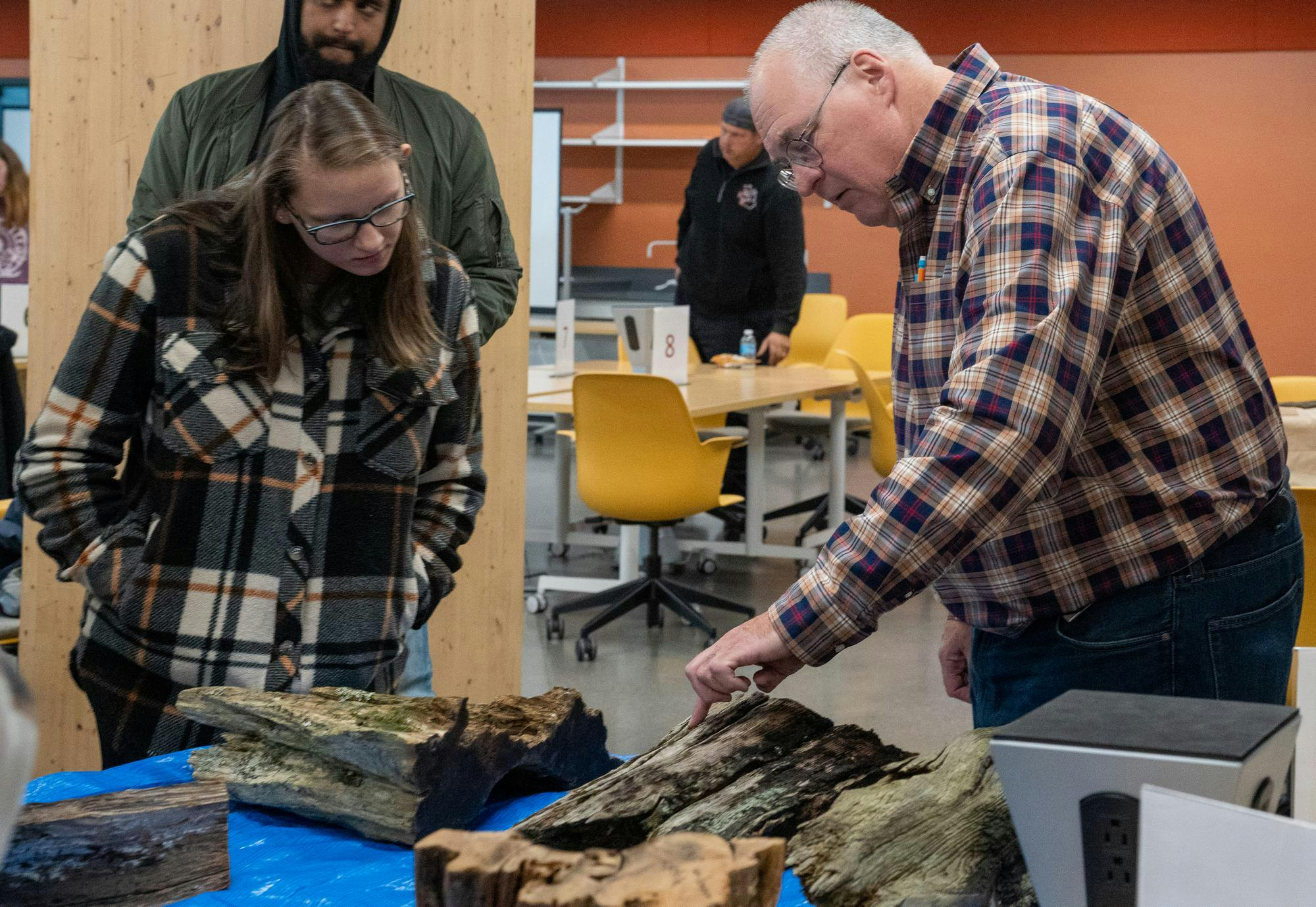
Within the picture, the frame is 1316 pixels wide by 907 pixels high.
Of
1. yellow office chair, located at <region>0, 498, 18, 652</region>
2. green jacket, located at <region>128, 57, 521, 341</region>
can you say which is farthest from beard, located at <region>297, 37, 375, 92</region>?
yellow office chair, located at <region>0, 498, 18, 652</region>

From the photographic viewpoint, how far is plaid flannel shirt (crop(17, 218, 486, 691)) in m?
1.79

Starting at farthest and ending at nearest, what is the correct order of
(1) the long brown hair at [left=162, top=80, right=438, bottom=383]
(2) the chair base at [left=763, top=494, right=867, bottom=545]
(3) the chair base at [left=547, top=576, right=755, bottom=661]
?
(2) the chair base at [left=763, top=494, right=867, bottom=545] < (3) the chair base at [left=547, top=576, right=755, bottom=661] < (1) the long brown hair at [left=162, top=80, right=438, bottom=383]

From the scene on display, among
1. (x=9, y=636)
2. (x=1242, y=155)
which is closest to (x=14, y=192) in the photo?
(x=9, y=636)

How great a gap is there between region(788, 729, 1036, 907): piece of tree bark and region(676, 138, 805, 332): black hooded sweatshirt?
179 inches

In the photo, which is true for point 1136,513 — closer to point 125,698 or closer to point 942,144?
point 942,144

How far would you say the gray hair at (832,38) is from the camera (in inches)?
57.7

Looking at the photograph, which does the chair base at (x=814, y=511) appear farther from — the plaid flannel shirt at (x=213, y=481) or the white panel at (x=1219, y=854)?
the white panel at (x=1219, y=854)

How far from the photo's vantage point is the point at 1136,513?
145cm

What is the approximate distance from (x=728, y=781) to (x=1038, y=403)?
56 centimetres

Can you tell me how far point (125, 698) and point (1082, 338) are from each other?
137 centimetres

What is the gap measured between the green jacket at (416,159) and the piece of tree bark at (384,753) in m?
1.06

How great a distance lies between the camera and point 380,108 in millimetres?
2486

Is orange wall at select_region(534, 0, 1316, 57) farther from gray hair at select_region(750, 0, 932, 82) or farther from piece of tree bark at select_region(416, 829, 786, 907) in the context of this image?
piece of tree bark at select_region(416, 829, 786, 907)

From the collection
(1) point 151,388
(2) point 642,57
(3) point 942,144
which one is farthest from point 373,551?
(2) point 642,57
